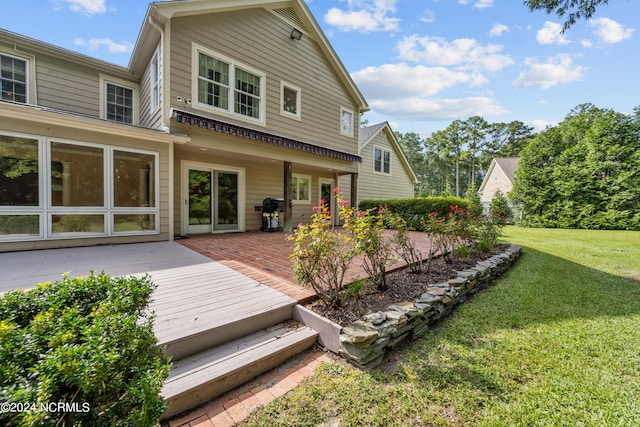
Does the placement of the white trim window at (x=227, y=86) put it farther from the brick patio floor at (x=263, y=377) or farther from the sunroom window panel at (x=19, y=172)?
the brick patio floor at (x=263, y=377)

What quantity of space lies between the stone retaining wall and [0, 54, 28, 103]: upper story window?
419 inches

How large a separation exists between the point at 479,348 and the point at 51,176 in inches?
305

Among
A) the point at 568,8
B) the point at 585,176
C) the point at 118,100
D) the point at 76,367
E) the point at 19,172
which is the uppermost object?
the point at 568,8

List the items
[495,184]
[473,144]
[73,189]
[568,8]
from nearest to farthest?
[568,8] → [73,189] → [495,184] → [473,144]

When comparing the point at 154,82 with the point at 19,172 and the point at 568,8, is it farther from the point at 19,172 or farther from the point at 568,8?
the point at 568,8

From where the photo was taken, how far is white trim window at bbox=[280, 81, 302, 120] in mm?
8852

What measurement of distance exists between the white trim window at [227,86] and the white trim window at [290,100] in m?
0.77

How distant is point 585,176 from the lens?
14969mm

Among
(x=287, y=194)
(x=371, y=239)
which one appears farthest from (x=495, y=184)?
(x=371, y=239)

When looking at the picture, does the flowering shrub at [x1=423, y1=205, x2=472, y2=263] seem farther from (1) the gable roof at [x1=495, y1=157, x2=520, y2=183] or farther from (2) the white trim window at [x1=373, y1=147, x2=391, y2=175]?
(1) the gable roof at [x1=495, y1=157, x2=520, y2=183]

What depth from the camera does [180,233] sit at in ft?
25.3

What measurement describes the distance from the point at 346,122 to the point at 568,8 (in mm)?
7303

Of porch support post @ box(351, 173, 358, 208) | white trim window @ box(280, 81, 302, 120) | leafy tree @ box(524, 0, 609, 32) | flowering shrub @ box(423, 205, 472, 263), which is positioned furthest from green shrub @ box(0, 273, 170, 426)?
porch support post @ box(351, 173, 358, 208)

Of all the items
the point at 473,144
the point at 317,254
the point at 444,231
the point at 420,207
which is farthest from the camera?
the point at 473,144
